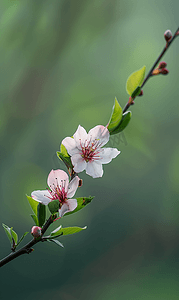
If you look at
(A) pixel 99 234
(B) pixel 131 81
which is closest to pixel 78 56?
(A) pixel 99 234

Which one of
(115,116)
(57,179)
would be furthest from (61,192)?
(115,116)

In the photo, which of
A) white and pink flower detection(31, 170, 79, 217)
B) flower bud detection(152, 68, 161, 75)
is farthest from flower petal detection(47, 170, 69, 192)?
flower bud detection(152, 68, 161, 75)

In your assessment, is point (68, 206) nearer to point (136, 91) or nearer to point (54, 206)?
point (54, 206)

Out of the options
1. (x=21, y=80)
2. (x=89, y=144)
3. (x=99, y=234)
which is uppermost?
(x=89, y=144)

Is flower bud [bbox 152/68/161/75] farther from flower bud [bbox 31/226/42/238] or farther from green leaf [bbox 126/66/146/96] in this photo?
flower bud [bbox 31/226/42/238]

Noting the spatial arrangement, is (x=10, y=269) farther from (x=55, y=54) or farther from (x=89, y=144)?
(x=89, y=144)

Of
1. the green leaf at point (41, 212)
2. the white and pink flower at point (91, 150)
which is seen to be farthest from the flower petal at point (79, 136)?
the green leaf at point (41, 212)
